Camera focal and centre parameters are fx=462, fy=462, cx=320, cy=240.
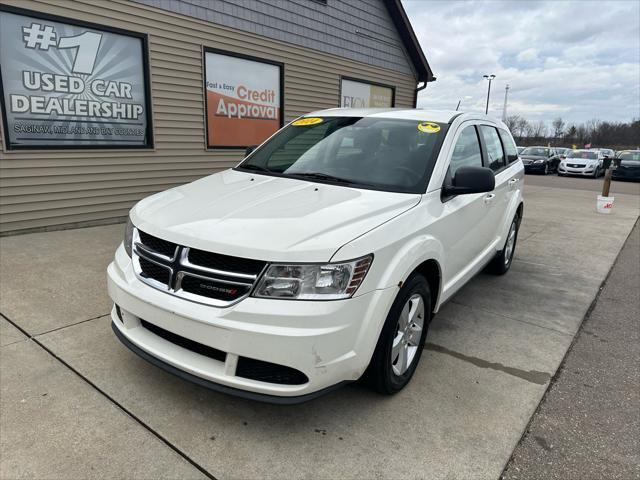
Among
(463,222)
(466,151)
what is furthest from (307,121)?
(463,222)

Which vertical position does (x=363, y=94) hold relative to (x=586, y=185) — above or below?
above

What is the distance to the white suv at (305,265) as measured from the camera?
216cm

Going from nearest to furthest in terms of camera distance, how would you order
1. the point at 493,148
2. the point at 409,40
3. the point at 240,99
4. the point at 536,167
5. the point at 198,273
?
the point at 198,273
the point at 493,148
the point at 240,99
the point at 409,40
the point at 536,167

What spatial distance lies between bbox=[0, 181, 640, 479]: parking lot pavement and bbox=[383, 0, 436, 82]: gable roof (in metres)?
9.60

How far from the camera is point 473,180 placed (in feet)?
9.84

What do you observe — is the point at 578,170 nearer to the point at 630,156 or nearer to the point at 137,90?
the point at 630,156

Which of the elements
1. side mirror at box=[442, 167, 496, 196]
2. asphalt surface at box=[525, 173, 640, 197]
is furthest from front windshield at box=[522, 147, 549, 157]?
side mirror at box=[442, 167, 496, 196]

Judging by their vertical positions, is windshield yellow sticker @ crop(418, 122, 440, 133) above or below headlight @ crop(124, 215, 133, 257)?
above

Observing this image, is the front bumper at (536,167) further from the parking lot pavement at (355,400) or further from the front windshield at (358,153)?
the front windshield at (358,153)

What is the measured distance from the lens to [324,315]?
6.98 ft

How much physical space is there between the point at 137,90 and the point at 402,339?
619 cm

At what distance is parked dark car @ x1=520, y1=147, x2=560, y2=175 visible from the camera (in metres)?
24.8

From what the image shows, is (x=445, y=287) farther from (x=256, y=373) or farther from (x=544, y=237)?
(x=544, y=237)

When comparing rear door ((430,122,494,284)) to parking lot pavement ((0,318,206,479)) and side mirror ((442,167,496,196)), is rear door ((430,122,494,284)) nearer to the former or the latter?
side mirror ((442,167,496,196))
